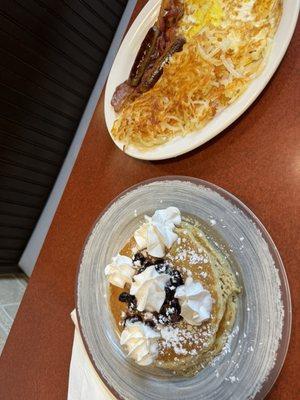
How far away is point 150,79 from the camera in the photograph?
54.5 inches

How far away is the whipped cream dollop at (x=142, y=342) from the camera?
105cm

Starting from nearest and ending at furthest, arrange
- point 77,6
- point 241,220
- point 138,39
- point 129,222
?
point 241,220, point 129,222, point 138,39, point 77,6

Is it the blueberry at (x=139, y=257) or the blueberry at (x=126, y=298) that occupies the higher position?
the blueberry at (x=139, y=257)

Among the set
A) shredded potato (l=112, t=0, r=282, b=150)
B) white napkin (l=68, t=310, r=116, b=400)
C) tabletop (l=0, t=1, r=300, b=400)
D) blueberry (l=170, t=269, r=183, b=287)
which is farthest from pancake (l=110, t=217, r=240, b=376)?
shredded potato (l=112, t=0, r=282, b=150)

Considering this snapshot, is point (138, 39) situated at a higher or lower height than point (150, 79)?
higher

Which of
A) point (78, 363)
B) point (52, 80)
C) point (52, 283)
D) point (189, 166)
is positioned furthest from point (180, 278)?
point (52, 80)

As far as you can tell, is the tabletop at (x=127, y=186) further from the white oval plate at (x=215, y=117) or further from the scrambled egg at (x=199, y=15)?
the scrambled egg at (x=199, y=15)

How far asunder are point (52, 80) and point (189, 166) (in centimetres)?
122

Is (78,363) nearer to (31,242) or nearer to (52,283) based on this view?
(52,283)

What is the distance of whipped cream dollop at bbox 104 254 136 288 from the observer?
1128mm

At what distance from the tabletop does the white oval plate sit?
5 cm

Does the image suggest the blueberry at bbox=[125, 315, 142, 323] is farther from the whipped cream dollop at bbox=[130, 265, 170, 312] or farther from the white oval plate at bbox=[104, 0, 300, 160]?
the white oval plate at bbox=[104, 0, 300, 160]

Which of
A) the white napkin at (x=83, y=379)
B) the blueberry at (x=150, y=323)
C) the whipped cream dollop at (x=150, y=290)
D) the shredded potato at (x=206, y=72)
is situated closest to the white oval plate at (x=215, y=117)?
the shredded potato at (x=206, y=72)

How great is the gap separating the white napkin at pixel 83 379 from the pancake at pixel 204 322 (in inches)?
10.6
